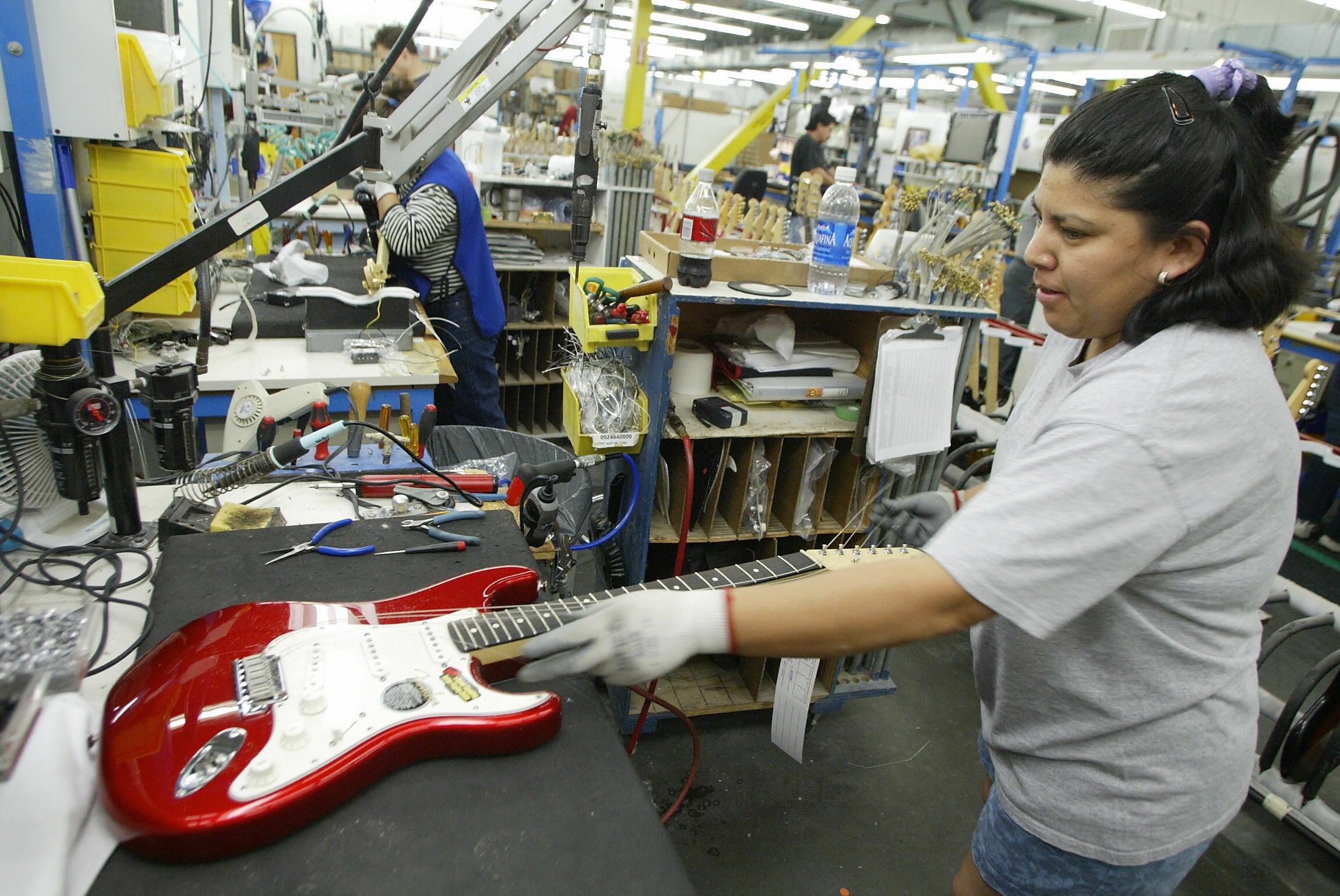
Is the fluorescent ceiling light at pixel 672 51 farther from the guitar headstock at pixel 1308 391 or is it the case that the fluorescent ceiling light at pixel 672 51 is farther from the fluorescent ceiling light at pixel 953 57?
the guitar headstock at pixel 1308 391

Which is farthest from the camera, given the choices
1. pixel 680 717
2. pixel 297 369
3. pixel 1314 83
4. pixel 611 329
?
pixel 1314 83

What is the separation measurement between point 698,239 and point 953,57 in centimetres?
775

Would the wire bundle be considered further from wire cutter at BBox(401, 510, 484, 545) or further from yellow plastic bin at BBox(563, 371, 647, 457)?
wire cutter at BBox(401, 510, 484, 545)

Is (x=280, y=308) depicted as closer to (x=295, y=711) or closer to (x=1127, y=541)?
A: (x=295, y=711)

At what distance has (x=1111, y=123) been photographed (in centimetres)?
78

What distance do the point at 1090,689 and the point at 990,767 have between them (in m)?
0.38

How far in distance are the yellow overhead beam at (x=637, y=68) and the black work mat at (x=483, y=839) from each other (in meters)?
4.90

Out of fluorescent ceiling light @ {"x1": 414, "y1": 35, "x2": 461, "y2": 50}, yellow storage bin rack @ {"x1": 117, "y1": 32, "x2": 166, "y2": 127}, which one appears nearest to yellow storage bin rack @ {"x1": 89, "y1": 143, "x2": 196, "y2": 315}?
yellow storage bin rack @ {"x1": 117, "y1": 32, "x2": 166, "y2": 127}

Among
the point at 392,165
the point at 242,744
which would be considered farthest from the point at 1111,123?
the point at 392,165

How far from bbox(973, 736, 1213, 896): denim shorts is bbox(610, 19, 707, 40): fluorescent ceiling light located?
14.4 meters

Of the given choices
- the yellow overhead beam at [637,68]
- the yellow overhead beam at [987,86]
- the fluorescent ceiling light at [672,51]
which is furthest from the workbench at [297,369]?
the fluorescent ceiling light at [672,51]

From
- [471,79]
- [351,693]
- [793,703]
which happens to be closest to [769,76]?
[471,79]

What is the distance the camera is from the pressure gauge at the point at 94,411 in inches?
42.6

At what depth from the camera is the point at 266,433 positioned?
5.30 ft
